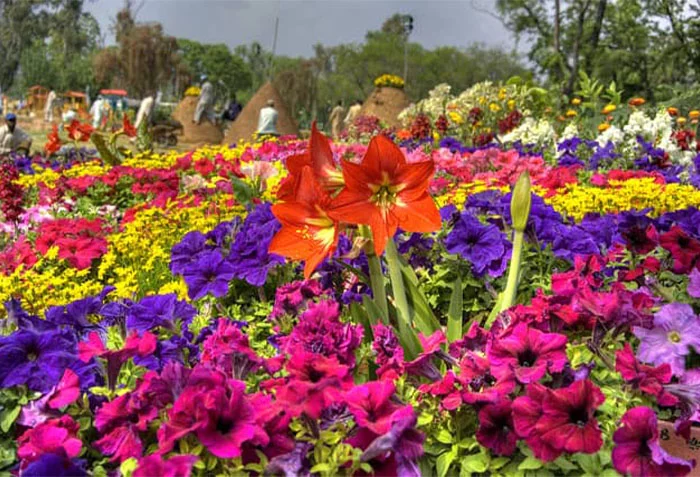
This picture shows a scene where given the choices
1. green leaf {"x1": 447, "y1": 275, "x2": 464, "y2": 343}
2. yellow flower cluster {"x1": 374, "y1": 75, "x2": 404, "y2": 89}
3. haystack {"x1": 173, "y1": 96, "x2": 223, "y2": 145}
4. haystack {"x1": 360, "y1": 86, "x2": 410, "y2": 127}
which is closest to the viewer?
green leaf {"x1": 447, "y1": 275, "x2": 464, "y2": 343}

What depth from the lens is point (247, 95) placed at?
79.1m

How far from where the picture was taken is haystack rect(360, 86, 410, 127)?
52.2 feet

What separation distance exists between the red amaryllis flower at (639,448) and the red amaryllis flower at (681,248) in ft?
2.87

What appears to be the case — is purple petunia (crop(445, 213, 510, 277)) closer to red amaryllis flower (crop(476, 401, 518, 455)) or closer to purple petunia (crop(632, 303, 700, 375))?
purple petunia (crop(632, 303, 700, 375))

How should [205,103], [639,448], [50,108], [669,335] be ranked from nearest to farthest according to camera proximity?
[639,448] → [669,335] → [205,103] → [50,108]

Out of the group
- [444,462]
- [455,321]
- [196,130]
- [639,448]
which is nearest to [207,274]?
[455,321]

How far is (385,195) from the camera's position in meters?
1.60

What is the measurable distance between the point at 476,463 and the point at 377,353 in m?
0.35

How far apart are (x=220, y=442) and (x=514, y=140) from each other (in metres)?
7.22

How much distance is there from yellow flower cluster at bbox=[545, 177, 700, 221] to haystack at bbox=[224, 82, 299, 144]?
511 inches

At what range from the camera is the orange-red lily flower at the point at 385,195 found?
1.54 meters

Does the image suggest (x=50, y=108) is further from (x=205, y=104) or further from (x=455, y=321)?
(x=455, y=321)

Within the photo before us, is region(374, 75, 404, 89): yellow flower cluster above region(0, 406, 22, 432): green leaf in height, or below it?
above

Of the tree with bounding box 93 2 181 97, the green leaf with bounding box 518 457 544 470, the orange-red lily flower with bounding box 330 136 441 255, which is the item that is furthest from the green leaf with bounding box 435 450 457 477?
the tree with bounding box 93 2 181 97
